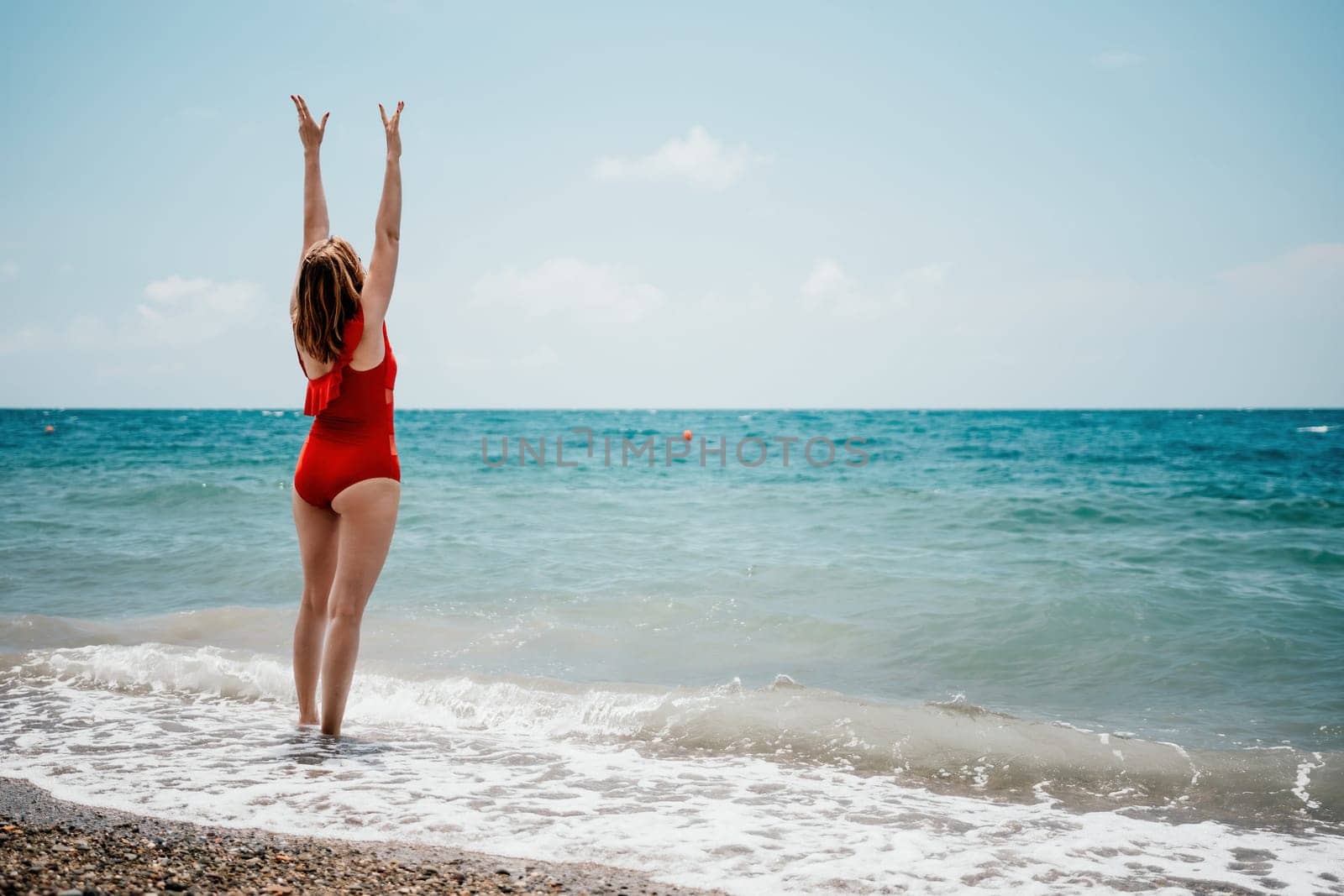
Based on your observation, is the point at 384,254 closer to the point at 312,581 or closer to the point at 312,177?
the point at 312,177

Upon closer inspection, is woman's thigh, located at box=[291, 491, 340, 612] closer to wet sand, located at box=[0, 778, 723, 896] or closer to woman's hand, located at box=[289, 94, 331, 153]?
wet sand, located at box=[0, 778, 723, 896]

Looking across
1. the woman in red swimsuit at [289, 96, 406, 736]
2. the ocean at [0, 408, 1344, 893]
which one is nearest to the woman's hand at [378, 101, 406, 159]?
the woman in red swimsuit at [289, 96, 406, 736]

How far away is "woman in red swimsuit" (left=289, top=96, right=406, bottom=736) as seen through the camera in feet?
11.1

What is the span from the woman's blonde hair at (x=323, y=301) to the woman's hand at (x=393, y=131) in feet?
1.48

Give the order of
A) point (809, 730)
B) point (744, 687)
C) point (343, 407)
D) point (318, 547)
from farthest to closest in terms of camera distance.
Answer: point (744, 687) < point (809, 730) < point (318, 547) < point (343, 407)

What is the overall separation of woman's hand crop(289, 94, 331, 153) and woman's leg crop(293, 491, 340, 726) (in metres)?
1.51

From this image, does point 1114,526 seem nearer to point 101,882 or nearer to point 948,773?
point 948,773

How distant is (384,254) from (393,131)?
52 centimetres

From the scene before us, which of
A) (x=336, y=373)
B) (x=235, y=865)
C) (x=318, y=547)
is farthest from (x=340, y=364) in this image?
(x=235, y=865)

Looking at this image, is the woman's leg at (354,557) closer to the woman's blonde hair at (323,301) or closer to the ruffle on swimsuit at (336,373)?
the ruffle on swimsuit at (336,373)

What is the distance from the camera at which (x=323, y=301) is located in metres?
3.36

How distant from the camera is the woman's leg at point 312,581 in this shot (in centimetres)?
364

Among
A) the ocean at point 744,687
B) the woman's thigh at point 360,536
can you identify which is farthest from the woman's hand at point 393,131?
the ocean at point 744,687

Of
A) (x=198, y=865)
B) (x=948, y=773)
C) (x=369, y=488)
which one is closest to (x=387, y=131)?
(x=369, y=488)
